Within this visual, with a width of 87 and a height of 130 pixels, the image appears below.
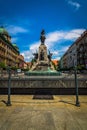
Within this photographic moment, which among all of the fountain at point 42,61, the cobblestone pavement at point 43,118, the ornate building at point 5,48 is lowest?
the cobblestone pavement at point 43,118

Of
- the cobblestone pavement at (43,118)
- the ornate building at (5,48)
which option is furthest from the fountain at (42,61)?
the ornate building at (5,48)

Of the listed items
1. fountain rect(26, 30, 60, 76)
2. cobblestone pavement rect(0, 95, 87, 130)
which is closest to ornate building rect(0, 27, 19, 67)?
fountain rect(26, 30, 60, 76)

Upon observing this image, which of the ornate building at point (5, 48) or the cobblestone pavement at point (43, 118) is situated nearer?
the cobblestone pavement at point (43, 118)

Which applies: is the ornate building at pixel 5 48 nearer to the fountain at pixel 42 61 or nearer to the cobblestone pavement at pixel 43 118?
the fountain at pixel 42 61

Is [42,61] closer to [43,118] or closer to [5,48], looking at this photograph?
[43,118]

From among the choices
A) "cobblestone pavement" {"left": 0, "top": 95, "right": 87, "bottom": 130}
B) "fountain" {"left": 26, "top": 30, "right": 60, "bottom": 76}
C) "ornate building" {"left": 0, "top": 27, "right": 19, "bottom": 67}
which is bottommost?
"cobblestone pavement" {"left": 0, "top": 95, "right": 87, "bottom": 130}

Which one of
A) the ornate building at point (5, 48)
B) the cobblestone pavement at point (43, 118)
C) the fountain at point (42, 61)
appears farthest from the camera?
the ornate building at point (5, 48)

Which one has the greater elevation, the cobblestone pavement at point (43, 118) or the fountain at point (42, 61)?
the fountain at point (42, 61)

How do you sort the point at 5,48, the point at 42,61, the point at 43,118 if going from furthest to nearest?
the point at 5,48
the point at 42,61
the point at 43,118

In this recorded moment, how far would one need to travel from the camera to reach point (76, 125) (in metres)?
A: 6.93

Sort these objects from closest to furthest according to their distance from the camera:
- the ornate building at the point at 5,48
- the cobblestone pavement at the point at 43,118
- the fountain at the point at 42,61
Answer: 1. the cobblestone pavement at the point at 43,118
2. the fountain at the point at 42,61
3. the ornate building at the point at 5,48

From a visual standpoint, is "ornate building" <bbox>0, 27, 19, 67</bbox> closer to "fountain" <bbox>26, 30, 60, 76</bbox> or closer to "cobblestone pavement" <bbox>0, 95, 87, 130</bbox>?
"fountain" <bbox>26, 30, 60, 76</bbox>

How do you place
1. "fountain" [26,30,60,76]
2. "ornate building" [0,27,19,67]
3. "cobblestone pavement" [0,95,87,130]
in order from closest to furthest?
"cobblestone pavement" [0,95,87,130], "fountain" [26,30,60,76], "ornate building" [0,27,19,67]

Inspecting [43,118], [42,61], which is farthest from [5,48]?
[43,118]
